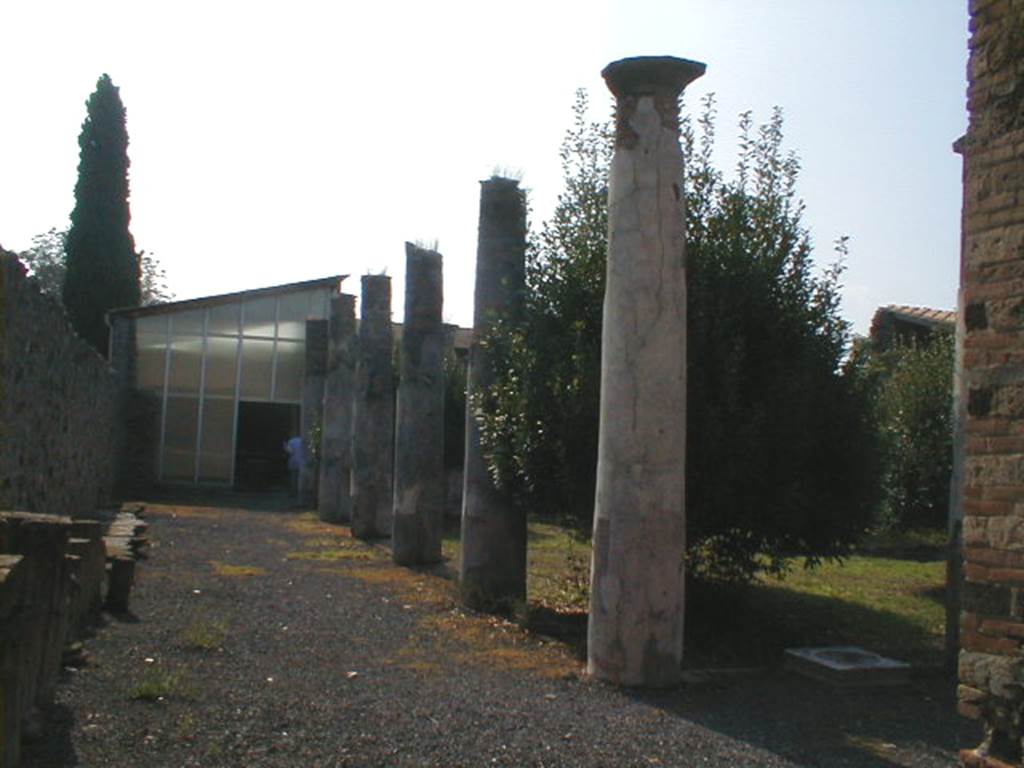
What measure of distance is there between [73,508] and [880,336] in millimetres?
19452

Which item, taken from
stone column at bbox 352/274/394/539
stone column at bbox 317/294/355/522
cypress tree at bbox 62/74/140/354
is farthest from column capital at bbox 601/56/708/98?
cypress tree at bbox 62/74/140/354

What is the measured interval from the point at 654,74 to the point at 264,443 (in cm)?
2454

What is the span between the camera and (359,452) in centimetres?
1802

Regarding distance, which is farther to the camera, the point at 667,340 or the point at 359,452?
the point at 359,452

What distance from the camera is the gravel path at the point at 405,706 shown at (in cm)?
577

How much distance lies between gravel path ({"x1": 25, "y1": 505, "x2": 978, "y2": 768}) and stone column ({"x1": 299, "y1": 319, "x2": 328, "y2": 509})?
1514 cm

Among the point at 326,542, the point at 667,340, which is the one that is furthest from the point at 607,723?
the point at 326,542

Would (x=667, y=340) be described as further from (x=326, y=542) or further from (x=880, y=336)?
(x=880, y=336)

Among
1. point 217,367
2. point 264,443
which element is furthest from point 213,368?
point 264,443

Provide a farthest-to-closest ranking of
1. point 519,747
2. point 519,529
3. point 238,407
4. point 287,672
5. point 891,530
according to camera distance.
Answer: point 238,407 < point 891,530 < point 519,529 < point 287,672 < point 519,747

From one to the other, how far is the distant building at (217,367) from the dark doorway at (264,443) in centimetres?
4

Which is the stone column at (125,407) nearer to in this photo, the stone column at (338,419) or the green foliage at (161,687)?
the stone column at (338,419)

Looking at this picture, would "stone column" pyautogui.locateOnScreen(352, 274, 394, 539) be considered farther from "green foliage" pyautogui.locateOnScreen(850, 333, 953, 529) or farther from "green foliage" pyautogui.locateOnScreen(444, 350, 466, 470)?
"green foliage" pyautogui.locateOnScreen(850, 333, 953, 529)

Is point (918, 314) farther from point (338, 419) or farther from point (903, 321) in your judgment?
point (338, 419)
